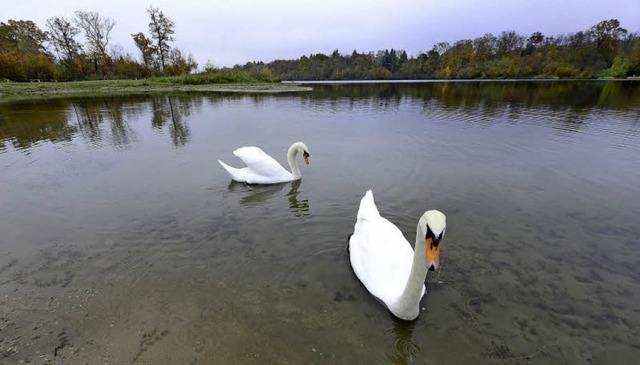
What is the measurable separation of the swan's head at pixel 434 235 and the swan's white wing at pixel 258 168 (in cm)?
544

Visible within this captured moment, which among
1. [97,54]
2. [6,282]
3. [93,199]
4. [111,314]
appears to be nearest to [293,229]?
[111,314]

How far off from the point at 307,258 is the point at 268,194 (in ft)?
9.48

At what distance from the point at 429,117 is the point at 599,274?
561 inches

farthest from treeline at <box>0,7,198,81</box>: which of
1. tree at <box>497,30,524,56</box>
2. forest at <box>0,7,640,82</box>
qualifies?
tree at <box>497,30,524,56</box>

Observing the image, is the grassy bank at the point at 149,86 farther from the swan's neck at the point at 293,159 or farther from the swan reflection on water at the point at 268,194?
the swan's neck at the point at 293,159

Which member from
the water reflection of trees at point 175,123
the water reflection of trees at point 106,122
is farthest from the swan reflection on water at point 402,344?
the water reflection of trees at point 106,122

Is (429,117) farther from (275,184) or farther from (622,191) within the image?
(275,184)

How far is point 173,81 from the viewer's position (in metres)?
50.4

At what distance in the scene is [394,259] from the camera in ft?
13.5

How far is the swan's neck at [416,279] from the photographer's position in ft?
10.3

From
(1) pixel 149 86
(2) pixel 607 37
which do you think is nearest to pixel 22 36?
(1) pixel 149 86

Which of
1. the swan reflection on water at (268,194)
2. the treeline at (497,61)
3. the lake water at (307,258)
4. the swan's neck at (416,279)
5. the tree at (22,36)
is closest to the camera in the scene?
the swan's neck at (416,279)

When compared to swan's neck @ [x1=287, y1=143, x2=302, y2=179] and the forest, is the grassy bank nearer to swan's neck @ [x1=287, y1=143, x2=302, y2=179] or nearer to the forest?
the forest

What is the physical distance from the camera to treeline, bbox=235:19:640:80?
246 ft
